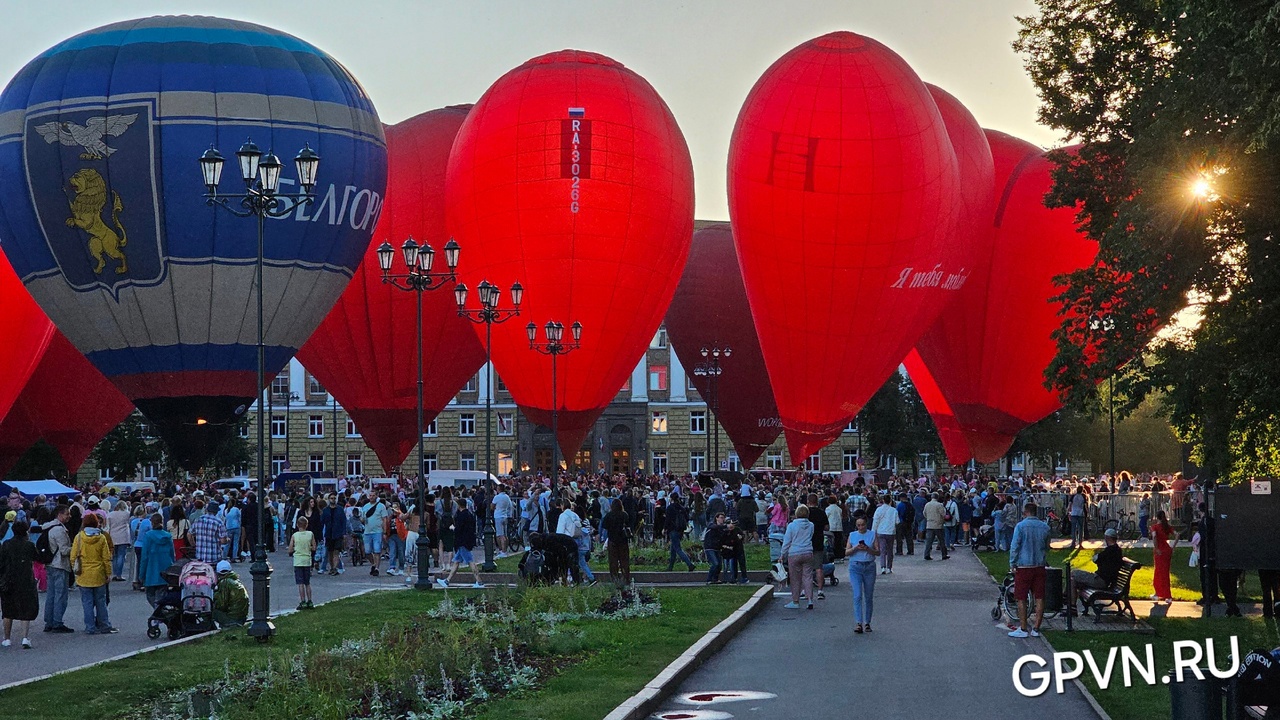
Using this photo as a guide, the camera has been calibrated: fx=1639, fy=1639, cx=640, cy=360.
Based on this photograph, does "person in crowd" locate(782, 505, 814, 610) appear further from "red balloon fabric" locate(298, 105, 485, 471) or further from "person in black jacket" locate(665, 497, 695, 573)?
"red balloon fabric" locate(298, 105, 485, 471)

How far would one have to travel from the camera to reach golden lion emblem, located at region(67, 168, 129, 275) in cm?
3788

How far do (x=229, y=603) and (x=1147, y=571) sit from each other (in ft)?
61.6

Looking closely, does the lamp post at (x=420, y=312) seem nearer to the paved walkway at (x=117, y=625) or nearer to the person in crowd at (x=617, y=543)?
the paved walkway at (x=117, y=625)

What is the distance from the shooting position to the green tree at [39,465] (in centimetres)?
8056

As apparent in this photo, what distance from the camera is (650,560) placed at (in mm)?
35281

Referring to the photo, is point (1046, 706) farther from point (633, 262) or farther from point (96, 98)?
point (633, 262)

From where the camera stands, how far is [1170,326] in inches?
990

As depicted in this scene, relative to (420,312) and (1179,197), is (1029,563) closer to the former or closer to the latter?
(1179,197)

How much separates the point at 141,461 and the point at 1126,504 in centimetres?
5895

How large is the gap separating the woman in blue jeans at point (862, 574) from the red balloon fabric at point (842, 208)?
70.5ft

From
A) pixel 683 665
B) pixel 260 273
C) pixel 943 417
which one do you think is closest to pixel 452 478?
pixel 943 417

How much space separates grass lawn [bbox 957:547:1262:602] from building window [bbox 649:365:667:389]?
67.9 metres

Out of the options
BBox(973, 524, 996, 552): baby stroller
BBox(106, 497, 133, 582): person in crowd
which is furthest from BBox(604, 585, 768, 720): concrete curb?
BBox(973, 524, 996, 552): baby stroller

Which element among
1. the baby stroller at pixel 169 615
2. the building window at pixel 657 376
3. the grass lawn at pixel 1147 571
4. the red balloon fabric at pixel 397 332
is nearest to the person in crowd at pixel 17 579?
the baby stroller at pixel 169 615
